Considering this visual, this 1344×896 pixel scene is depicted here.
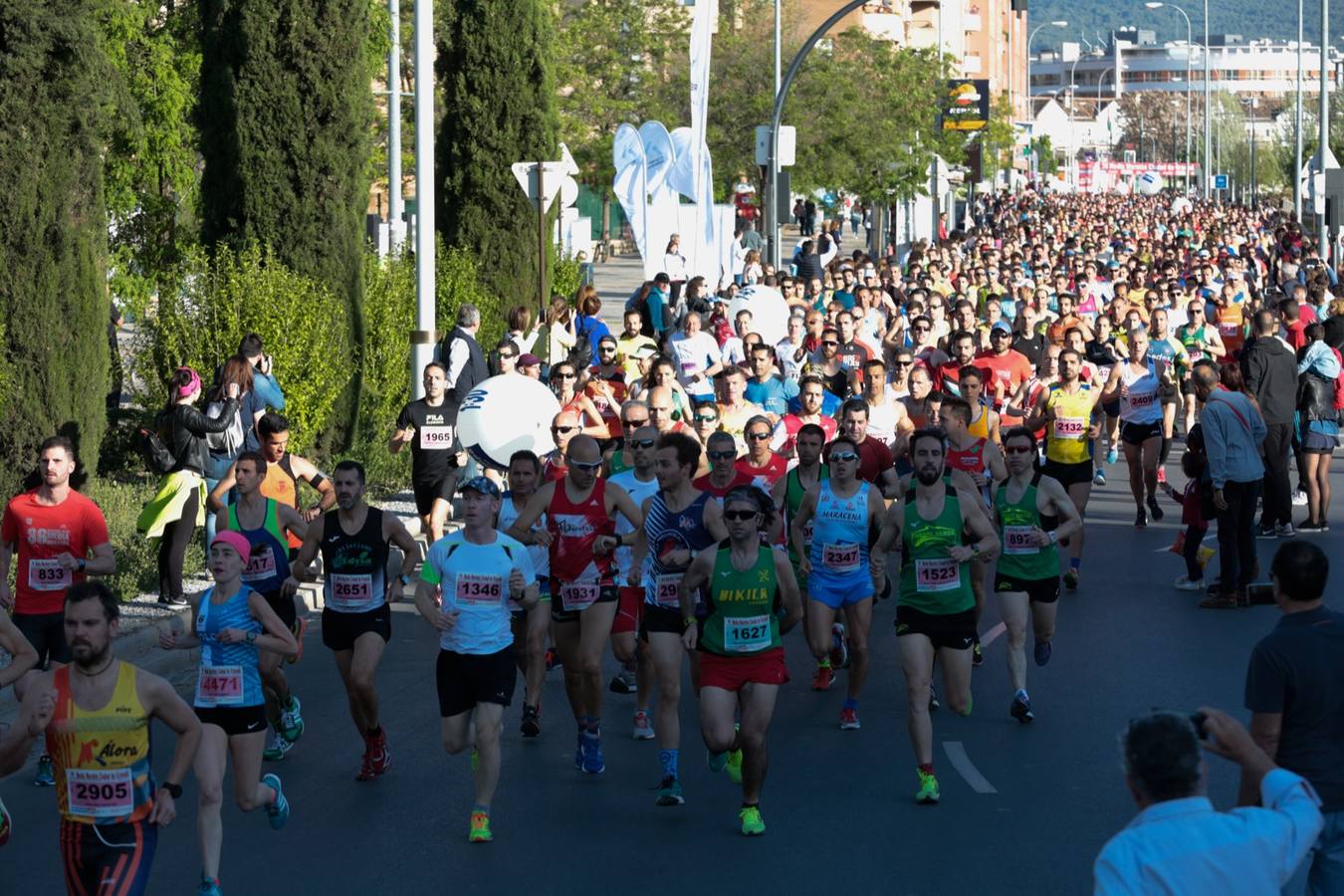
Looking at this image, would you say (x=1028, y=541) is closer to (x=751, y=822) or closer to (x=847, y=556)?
(x=847, y=556)

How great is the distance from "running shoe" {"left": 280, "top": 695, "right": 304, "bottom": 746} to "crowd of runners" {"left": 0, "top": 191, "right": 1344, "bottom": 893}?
0.04 ft

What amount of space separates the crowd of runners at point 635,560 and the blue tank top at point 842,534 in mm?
15

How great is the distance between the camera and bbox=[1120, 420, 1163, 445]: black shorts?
727 inches

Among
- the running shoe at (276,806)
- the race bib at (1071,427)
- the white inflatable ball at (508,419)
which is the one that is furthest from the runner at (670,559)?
the race bib at (1071,427)

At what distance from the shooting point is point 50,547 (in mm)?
10164

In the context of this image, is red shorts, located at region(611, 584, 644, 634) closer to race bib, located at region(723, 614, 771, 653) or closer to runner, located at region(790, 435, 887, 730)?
runner, located at region(790, 435, 887, 730)

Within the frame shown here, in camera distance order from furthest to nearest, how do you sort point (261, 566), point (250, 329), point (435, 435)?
point (250, 329) → point (435, 435) → point (261, 566)

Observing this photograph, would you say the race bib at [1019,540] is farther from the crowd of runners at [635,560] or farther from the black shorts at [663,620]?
the black shorts at [663,620]

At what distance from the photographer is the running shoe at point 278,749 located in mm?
10586

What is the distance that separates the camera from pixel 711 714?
9.12 meters

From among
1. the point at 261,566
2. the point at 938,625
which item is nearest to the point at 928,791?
the point at 938,625

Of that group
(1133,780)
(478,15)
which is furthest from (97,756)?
(478,15)

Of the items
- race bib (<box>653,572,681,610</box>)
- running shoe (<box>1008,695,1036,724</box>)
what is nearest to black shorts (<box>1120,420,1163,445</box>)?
Answer: running shoe (<box>1008,695,1036,724</box>)

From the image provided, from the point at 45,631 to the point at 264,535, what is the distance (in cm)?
120
